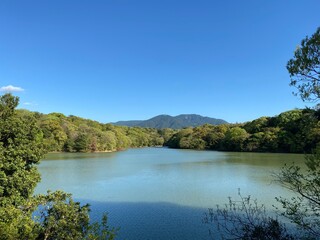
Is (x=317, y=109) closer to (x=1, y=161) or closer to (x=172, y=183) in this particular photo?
(x=1, y=161)

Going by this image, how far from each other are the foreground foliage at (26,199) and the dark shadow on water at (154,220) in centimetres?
242

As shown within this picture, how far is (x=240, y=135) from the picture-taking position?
67.1 meters

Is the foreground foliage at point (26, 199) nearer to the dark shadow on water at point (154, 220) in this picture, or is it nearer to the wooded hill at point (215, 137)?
the dark shadow on water at point (154, 220)

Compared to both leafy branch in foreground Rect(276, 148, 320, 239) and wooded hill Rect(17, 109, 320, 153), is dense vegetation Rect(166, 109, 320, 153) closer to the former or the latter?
wooded hill Rect(17, 109, 320, 153)

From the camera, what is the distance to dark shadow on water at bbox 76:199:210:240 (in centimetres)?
1005

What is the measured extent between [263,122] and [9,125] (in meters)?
64.9

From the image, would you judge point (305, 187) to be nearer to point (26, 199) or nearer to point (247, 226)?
point (247, 226)

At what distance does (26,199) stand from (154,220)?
16.8 feet

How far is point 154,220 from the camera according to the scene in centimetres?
1173

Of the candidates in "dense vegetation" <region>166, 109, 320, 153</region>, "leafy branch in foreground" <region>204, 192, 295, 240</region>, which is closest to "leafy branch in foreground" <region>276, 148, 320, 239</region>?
"leafy branch in foreground" <region>204, 192, 295, 240</region>

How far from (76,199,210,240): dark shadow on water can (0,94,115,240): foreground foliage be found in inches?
95.3

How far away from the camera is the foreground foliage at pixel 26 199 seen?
6166mm

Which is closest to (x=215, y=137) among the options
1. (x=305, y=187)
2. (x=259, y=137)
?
(x=259, y=137)

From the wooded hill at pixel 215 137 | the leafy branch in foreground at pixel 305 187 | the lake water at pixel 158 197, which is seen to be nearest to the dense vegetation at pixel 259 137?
the wooded hill at pixel 215 137
